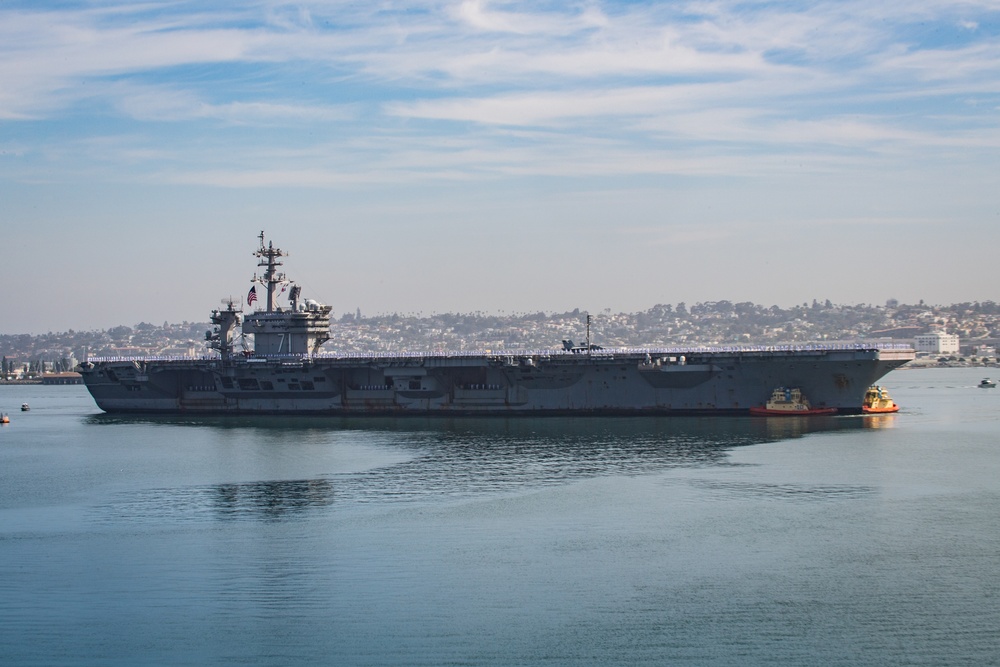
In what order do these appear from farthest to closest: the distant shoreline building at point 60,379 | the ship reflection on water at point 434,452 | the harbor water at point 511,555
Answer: the distant shoreline building at point 60,379 → the ship reflection on water at point 434,452 → the harbor water at point 511,555

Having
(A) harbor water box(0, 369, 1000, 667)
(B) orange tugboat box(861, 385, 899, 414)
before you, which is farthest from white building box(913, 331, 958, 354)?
(A) harbor water box(0, 369, 1000, 667)

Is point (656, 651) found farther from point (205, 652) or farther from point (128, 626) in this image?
point (128, 626)

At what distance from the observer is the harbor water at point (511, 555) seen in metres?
12.1

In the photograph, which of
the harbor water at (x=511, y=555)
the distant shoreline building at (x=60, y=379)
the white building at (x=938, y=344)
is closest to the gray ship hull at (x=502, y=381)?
the harbor water at (x=511, y=555)

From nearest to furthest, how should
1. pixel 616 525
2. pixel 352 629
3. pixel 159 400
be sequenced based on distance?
1. pixel 352 629
2. pixel 616 525
3. pixel 159 400

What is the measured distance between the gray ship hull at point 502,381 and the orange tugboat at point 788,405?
0.23 metres

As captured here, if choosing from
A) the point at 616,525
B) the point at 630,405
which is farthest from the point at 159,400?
the point at 616,525

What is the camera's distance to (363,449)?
28828 millimetres

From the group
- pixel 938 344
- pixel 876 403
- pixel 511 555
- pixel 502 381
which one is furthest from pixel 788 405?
pixel 938 344

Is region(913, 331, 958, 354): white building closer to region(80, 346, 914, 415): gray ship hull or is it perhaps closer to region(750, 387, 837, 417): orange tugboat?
region(750, 387, 837, 417): orange tugboat

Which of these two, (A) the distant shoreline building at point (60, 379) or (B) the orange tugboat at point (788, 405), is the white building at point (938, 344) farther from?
(B) the orange tugboat at point (788, 405)

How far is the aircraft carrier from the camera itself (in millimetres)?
34156

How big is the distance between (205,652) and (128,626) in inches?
55.2

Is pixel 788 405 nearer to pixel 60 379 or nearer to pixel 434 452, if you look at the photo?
pixel 434 452
